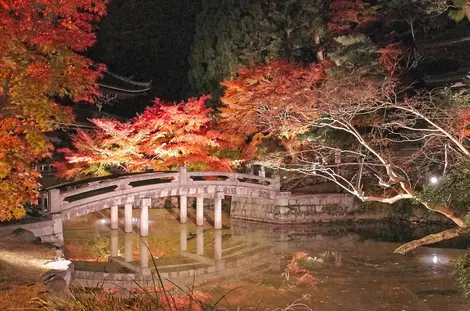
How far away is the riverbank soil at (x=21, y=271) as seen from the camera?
7242mm

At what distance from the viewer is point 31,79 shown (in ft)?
28.8

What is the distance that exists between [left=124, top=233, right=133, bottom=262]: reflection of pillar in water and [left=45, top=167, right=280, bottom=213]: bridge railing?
5.94 ft

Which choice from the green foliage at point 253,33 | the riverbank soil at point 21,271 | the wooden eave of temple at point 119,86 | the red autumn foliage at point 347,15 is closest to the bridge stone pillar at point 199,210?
the riverbank soil at point 21,271

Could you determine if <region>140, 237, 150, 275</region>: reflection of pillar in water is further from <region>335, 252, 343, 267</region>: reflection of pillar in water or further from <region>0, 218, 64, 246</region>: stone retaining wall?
<region>335, 252, 343, 267</region>: reflection of pillar in water

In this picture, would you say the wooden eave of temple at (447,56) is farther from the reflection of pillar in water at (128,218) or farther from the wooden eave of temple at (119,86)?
the wooden eave of temple at (119,86)

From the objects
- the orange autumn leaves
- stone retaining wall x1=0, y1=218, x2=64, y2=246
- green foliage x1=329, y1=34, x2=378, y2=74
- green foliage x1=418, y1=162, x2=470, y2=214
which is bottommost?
stone retaining wall x1=0, y1=218, x2=64, y2=246

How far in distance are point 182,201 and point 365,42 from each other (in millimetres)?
10339

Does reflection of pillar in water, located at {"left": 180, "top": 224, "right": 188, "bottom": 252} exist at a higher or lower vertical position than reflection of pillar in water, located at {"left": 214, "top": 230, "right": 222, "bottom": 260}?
A: higher

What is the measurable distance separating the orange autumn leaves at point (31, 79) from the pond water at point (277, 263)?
2.82 meters

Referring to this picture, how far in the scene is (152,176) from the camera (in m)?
16.8

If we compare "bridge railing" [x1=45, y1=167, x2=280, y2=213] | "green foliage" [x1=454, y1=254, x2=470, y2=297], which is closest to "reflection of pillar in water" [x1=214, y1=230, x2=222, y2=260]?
"bridge railing" [x1=45, y1=167, x2=280, y2=213]

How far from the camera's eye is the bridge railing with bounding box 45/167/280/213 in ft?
46.0

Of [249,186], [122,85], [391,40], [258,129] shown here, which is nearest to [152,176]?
[249,186]

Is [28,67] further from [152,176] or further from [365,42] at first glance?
[365,42]
